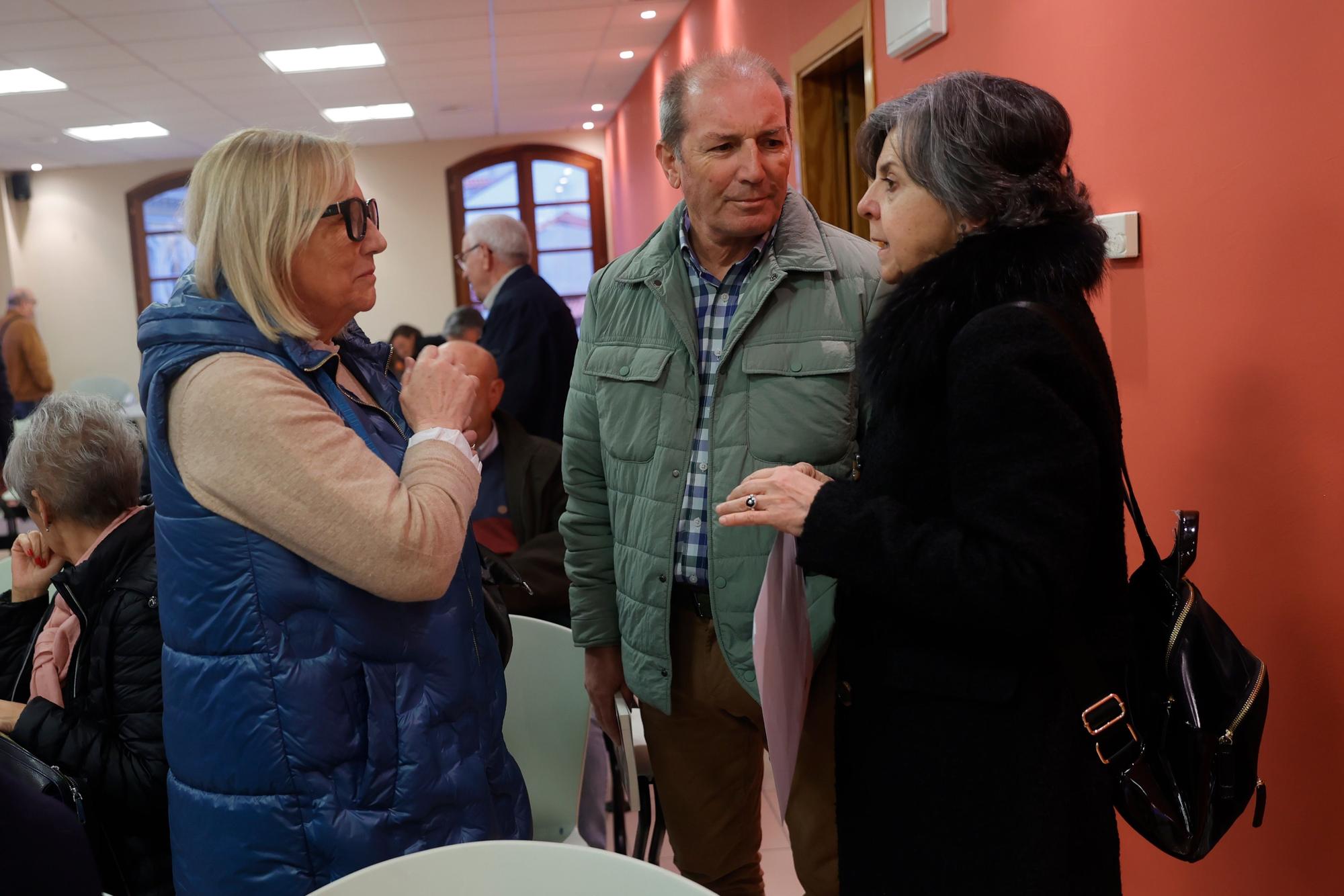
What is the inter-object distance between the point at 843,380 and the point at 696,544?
358mm

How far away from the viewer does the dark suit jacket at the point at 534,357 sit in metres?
3.75

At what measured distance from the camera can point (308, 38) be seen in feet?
23.4

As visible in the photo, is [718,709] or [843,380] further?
[718,709]

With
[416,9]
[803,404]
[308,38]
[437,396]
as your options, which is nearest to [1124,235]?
[803,404]

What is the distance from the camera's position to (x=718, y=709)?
177cm

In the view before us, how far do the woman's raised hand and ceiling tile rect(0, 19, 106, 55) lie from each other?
6419 mm

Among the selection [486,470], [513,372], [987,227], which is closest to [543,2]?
[513,372]

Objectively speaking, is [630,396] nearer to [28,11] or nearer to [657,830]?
[657,830]

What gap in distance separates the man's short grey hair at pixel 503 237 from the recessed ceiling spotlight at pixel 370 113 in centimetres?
620

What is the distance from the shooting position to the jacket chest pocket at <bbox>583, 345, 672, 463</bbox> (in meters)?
1.72

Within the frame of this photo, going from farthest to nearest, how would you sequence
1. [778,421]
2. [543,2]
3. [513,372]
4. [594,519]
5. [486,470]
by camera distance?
[543,2]
[513,372]
[486,470]
[594,519]
[778,421]

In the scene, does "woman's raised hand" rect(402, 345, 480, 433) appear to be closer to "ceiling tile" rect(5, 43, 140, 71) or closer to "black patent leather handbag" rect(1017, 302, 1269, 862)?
"black patent leather handbag" rect(1017, 302, 1269, 862)

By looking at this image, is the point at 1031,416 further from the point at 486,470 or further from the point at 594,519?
the point at 486,470

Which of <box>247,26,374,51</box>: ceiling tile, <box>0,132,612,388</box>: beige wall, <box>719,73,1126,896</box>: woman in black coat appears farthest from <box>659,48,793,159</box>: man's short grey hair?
<box>0,132,612,388</box>: beige wall
